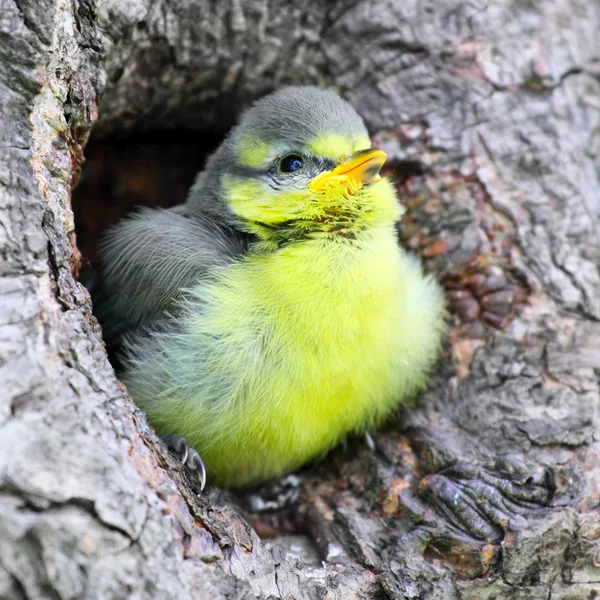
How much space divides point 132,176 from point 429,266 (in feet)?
5.80

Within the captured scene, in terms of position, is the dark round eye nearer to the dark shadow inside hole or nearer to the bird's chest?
the bird's chest

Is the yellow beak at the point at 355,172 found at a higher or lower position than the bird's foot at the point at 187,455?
higher

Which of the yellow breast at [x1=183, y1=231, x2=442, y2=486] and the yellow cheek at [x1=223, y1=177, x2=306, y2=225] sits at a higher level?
the yellow cheek at [x1=223, y1=177, x2=306, y2=225]

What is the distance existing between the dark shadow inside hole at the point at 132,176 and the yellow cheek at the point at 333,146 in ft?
4.86

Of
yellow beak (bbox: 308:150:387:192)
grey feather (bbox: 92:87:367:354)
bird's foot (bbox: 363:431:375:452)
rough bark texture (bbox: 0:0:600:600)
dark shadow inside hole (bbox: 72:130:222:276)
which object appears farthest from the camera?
dark shadow inside hole (bbox: 72:130:222:276)

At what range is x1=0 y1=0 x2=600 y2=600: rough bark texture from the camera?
5.98 feet

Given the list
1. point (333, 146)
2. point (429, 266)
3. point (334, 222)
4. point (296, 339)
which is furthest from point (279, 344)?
point (429, 266)

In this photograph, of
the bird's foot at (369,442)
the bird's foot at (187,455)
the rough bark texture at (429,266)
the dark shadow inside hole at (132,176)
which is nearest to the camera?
the rough bark texture at (429,266)

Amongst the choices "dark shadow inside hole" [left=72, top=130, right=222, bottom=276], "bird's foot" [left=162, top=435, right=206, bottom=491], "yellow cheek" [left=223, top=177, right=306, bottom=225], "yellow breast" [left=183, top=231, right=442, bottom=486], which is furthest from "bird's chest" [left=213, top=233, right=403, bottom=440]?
"dark shadow inside hole" [left=72, top=130, right=222, bottom=276]

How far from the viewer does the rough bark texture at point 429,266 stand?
182 cm

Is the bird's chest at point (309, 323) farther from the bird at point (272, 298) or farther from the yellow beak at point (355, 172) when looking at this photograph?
the yellow beak at point (355, 172)

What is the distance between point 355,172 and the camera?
8.32 ft

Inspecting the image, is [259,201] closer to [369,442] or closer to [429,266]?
[429,266]

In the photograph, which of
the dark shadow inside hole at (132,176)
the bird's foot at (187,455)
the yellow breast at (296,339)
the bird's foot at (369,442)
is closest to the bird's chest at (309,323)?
the yellow breast at (296,339)
